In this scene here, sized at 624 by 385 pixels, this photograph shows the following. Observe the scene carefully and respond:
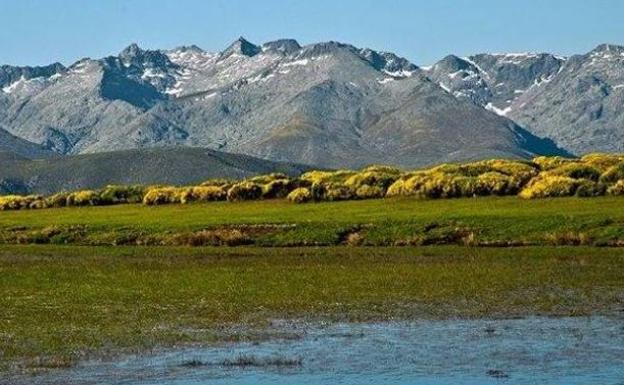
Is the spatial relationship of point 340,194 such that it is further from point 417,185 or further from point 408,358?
point 408,358

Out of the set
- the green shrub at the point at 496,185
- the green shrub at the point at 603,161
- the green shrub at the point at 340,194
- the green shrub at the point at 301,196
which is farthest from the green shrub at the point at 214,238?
the green shrub at the point at 603,161

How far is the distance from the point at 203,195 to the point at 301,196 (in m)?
12.3

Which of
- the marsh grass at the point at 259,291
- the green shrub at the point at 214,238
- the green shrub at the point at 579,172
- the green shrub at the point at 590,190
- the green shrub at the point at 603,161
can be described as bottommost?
the marsh grass at the point at 259,291

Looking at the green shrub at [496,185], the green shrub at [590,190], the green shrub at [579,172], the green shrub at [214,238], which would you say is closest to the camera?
the green shrub at [214,238]

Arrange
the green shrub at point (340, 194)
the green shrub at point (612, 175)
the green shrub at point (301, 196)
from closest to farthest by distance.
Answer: the green shrub at point (612, 175) < the green shrub at point (340, 194) < the green shrub at point (301, 196)

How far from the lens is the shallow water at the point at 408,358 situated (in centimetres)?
2720

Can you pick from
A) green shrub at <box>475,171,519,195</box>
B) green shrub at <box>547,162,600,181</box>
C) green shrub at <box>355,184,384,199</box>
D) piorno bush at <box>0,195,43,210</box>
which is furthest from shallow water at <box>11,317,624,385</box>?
piorno bush at <box>0,195,43,210</box>

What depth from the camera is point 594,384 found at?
25953 mm

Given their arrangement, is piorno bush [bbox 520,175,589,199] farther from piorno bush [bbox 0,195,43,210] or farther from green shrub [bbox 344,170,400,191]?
piorno bush [bbox 0,195,43,210]

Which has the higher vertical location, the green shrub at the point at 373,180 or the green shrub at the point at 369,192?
the green shrub at the point at 373,180

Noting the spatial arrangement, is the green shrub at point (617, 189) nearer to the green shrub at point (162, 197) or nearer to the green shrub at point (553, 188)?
the green shrub at point (553, 188)

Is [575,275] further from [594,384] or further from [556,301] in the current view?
[594,384]

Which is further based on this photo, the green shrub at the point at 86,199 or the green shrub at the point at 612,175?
the green shrub at the point at 86,199

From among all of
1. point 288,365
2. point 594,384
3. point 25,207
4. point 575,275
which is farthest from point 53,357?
point 25,207
